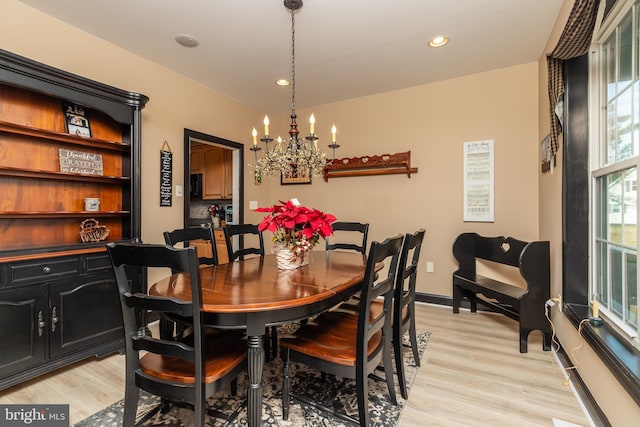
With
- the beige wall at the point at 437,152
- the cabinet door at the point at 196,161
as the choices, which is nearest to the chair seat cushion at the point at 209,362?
the beige wall at the point at 437,152

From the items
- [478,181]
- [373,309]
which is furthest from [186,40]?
[478,181]

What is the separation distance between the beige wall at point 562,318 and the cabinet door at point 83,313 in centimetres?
322

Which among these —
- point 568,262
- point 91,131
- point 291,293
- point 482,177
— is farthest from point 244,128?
point 568,262

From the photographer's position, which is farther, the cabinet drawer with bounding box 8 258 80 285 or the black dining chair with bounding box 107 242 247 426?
the cabinet drawer with bounding box 8 258 80 285

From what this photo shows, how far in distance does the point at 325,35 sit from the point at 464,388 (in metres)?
2.90

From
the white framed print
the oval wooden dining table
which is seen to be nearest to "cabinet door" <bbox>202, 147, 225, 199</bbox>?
the oval wooden dining table

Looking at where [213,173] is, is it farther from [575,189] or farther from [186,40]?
[575,189]

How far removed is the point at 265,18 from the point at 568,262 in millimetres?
2917

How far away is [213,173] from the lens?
5.18m

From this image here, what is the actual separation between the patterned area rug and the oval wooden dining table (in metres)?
0.47

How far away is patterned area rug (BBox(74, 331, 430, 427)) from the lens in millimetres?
1668

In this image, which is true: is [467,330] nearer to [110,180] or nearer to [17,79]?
[110,180]

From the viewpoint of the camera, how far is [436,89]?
3.67 meters

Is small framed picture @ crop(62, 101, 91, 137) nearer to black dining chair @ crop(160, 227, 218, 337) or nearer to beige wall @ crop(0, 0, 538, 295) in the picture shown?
beige wall @ crop(0, 0, 538, 295)
